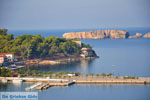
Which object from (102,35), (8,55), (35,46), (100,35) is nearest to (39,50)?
(35,46)

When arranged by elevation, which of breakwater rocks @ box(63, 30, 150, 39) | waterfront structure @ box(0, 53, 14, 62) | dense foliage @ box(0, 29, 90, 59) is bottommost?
waterfront structure @ box(0, 53, 14, 62)

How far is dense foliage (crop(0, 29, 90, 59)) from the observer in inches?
2090

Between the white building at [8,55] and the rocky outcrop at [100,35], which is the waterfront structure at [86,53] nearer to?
→ the white building at [8,55]

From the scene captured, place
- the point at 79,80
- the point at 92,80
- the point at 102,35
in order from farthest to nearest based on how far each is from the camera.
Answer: the point at 102,35
the point at 79,80
the point at 92,80

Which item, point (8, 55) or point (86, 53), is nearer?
point (8, 55)

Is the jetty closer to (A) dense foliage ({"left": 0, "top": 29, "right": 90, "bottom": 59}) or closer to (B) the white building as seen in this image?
(B) the white building

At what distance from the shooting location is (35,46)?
2175 inches

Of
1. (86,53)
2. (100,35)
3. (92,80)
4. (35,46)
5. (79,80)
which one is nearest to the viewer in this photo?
(92,80)

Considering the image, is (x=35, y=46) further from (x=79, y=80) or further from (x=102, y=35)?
(x=102, y=35)

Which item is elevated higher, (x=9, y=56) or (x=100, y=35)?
(x=100, y=35)

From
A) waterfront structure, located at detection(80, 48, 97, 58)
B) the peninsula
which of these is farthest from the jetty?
waterfront structure, located at detection(80, 48, 97, 58)

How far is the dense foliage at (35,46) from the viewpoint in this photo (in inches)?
2090

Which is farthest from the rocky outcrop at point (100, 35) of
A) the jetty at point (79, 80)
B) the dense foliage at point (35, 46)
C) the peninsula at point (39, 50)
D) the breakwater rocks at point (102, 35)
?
the jetty at point (79, 80)

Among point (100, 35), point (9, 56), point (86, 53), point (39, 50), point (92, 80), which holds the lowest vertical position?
point (92, 80)
